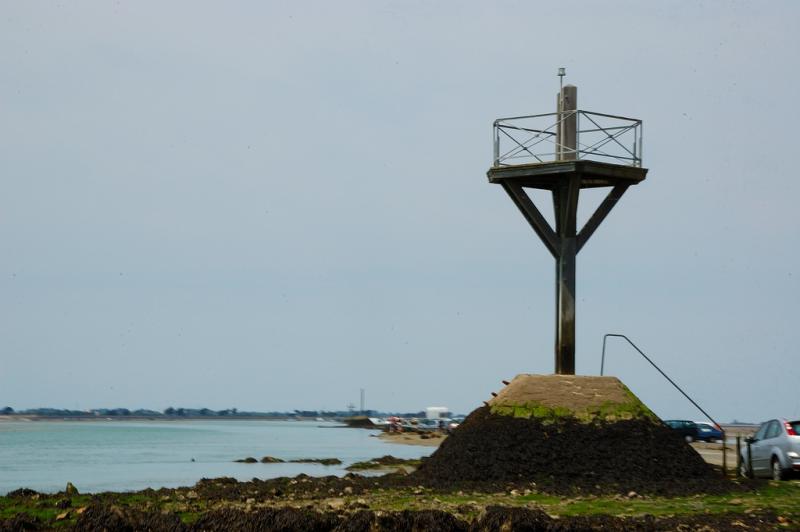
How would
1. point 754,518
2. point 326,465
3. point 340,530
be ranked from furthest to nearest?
point 326,465 → point 754,518 → point 340,530

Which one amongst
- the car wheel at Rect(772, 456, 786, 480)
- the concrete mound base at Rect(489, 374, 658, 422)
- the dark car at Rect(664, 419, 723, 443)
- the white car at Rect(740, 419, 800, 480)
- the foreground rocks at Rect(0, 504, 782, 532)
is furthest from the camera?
the dark car at Rect(664, 419, 723, 443)

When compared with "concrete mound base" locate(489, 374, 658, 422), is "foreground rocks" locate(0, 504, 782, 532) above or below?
below

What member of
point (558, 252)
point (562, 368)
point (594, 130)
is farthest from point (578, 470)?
point (594, 130)

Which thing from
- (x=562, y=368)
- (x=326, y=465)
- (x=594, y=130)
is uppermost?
(x=594, y=130)

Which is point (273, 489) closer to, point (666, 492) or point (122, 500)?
point (122, 500)

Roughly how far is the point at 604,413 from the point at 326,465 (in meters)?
27.0

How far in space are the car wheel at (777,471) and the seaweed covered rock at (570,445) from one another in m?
1.52

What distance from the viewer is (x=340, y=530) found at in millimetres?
19438

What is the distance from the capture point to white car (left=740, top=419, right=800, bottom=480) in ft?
93.3

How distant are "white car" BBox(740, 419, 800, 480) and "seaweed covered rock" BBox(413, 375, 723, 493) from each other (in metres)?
1.61

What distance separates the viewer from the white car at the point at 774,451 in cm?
2844

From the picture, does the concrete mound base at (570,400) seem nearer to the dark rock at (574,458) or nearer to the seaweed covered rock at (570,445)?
the seaweed covered rock at (570,445)

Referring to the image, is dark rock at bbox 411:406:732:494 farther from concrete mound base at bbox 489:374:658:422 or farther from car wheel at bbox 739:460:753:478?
car wheel at bbox 739:460:753:478

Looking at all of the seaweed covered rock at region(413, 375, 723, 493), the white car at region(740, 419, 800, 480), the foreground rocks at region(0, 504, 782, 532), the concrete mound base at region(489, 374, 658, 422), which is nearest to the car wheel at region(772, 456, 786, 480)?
the white car at region(740, 419, 800, 480)
